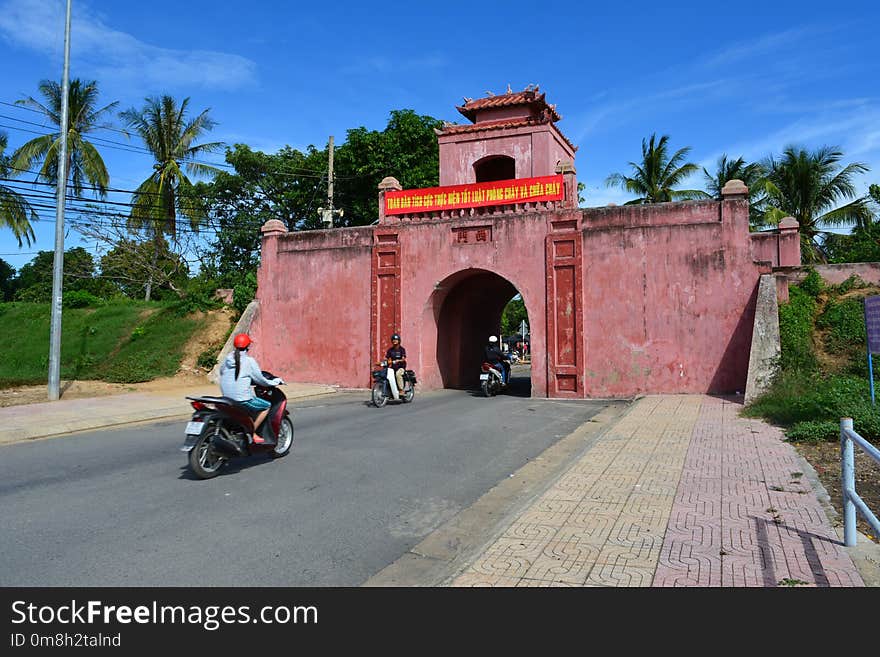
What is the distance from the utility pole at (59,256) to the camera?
13258 millimetres

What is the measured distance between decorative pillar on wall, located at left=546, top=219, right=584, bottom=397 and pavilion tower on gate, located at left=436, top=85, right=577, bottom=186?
3.76 metres

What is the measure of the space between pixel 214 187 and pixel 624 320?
25.3 m

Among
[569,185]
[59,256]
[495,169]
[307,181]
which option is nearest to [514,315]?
[307,181]

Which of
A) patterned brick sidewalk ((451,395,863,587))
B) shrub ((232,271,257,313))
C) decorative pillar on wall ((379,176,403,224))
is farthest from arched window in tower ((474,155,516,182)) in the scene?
patterned brick sidewalk ((451,395,863,587))

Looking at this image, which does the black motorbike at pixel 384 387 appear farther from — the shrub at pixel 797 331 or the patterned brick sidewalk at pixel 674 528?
the shrub at pixel 797 331

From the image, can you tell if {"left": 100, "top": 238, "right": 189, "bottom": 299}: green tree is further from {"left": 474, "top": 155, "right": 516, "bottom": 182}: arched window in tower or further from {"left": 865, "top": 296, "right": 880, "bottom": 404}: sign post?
{"left": 865, "top": 296, "right": 880, "bottom": 404}: sign post

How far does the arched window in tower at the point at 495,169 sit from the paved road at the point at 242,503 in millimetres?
12164

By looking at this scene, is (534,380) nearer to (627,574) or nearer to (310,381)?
(310,381)

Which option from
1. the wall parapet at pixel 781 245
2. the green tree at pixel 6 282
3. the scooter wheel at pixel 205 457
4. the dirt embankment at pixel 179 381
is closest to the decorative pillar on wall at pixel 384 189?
the dirt embankment at pixel 179 381

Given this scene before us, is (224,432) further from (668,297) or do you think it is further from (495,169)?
(495,169)

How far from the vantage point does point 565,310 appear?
51.2ft

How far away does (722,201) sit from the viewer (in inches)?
565

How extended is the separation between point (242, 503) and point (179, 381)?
41.0ft
